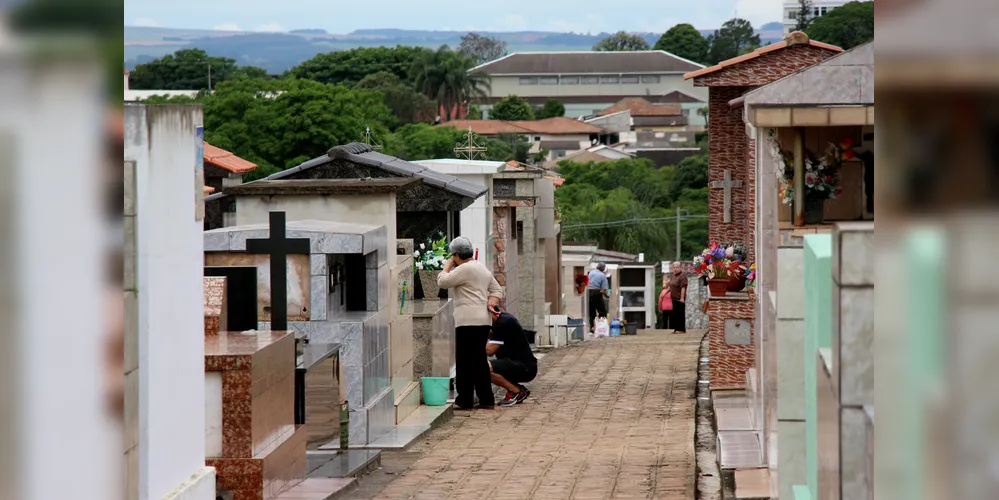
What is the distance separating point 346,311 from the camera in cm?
1148

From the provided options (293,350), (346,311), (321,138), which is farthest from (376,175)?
(321,138)

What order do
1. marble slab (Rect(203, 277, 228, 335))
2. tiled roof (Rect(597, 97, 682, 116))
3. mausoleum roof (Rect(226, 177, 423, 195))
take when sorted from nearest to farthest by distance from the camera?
marble slab (Rect(203, 277, 228, 335)), mausoleum roof (Rect(226, 177, 423, 195)), tiled roof (Rect(597, 97, 682, 116))

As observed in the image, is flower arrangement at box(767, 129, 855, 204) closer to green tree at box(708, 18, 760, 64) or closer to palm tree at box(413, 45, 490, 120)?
palm tree at box(413, 45, 490, 120)

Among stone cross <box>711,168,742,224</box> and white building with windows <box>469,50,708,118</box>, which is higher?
white building with windows <box>469,50,708,118</box>

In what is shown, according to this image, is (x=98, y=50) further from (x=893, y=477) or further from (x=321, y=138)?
(x=321, y=138)

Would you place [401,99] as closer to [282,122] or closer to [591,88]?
[282,122]

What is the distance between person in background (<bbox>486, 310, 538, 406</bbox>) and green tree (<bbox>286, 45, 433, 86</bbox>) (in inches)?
3247

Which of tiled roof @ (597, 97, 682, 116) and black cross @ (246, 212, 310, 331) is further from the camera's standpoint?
tiled roof @ (597, 97, 682, 116)

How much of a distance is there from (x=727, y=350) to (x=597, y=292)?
26441mm

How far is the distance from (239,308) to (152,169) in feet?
10.0

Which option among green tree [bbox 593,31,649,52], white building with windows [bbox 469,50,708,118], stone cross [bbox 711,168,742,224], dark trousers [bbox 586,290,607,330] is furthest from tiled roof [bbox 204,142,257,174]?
green tree [bbox 593,31,649,52]

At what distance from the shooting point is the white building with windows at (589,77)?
167625mm

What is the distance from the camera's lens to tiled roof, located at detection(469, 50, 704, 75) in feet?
557

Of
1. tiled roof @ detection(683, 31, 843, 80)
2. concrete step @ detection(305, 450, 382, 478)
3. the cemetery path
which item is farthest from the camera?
tiled roof @ detection(683, 31, 843, 80)
